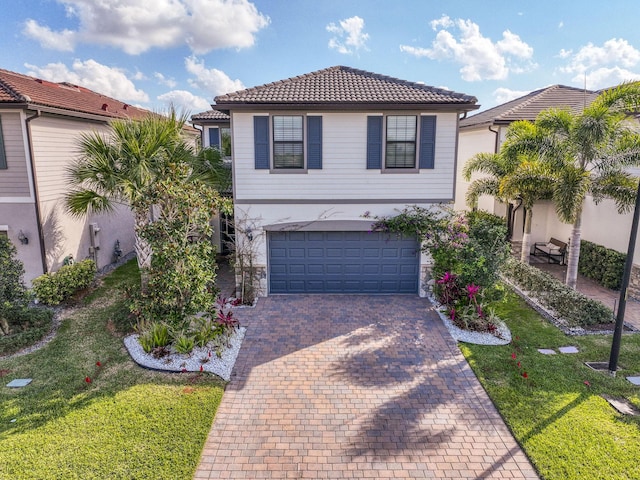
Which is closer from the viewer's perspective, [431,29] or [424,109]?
[424,109]

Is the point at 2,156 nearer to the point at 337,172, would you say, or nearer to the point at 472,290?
the point at 337,172

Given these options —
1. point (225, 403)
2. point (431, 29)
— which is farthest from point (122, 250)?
point (431, 29)

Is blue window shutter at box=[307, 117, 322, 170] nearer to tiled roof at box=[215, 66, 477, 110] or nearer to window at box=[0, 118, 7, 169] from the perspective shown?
tiled roof at box=[215, 66, 477, 110]

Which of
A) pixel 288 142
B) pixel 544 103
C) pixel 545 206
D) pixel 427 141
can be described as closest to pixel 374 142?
pixel 427 141

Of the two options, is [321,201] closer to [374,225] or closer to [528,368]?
[374,225]

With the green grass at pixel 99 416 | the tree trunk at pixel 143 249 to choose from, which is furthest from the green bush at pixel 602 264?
the tree trunk at pixel 143 249

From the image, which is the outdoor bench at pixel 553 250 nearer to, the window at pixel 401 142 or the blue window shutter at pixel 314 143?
the window at pixel 401 142
